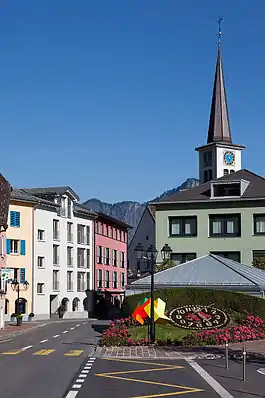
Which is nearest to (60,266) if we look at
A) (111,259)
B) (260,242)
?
(111,259)

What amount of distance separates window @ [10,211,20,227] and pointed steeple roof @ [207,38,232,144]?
36.6 metres

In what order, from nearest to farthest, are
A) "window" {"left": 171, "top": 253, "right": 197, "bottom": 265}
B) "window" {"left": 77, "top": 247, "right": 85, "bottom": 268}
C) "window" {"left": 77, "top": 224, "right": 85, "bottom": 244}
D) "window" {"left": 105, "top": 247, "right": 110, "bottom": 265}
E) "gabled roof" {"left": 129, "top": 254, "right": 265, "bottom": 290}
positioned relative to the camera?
"gabled roof" {"left": 129, "top": 254, "right": 265, "bottom": 290}, "window" {"left": 171, "top": 253, "right": 197, "bottom": 265}, "window" {"left": 77, "top": 247, "right": 85, "bottom": 268}, "window" {"left": 77, "top": 224, "right": 85, "bottom": 244}, "window" {"left": 105, "top": 247, "right": 110, "bottom": 265}

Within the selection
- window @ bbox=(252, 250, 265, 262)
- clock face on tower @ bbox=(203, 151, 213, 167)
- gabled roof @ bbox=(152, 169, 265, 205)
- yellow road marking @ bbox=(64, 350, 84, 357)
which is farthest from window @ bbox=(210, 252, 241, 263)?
clock face on tower @ bbox=(203, 151, 213, 167)

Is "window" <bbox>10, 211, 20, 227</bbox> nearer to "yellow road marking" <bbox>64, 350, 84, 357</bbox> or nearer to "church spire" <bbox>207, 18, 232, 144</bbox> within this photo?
"church spire" <bbox>207, 18, 232, 144</bbox>

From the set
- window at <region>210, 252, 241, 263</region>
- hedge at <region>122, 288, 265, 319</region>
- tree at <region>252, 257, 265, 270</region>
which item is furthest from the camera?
window at <region>210, 252, 241, 263</region>

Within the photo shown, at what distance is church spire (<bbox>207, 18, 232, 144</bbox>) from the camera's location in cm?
10119

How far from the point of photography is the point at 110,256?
97312 mm

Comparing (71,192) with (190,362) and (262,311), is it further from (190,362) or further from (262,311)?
(190,362)

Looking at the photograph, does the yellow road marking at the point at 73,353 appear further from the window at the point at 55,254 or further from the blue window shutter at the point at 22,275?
the window at the point at 55,254

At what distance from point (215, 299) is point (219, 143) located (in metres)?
60.9

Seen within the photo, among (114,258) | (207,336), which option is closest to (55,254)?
(114,258)

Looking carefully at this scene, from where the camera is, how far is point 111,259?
320 feet

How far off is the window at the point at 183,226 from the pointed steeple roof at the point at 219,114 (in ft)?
117

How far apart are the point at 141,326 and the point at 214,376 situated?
59.9 ft
